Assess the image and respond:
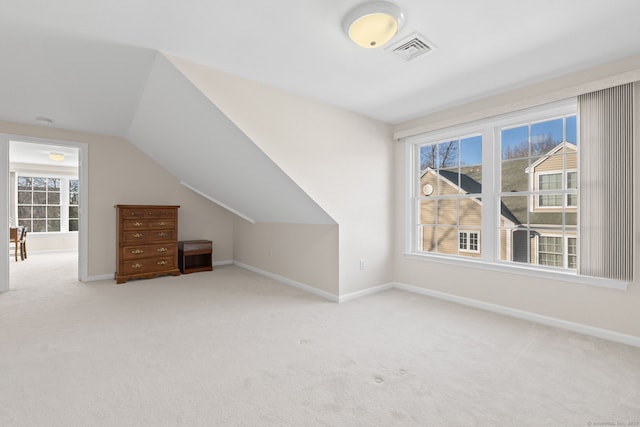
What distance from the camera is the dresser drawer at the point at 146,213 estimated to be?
417 cm

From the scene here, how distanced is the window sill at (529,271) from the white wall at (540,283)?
0.13 feet

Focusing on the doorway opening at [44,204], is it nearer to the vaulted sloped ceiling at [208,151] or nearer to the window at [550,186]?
the vaulted sloped ceiling at [208,151]

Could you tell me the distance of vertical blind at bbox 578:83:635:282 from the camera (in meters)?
2.29

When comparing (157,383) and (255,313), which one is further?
(255,313)

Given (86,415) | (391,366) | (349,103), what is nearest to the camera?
(86,415)

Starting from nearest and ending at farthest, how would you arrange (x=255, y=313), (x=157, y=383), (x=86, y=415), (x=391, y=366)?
(x=86, y=415) → (x=157, y=383) → (x=391, y=366) → (x=255, y=313)

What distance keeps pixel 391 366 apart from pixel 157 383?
1.48m

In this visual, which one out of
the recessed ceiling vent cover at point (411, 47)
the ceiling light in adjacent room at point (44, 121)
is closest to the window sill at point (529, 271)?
the recessed ceiling vent cover at point (411, 47)

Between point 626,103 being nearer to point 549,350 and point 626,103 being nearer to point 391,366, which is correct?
point 549,350

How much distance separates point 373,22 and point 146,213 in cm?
402

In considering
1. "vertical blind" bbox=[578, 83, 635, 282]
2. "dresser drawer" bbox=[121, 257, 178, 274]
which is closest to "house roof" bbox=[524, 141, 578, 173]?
"vertical blind" bbox=[578, 83, 635, 282]

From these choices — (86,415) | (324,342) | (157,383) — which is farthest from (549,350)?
(86,415)

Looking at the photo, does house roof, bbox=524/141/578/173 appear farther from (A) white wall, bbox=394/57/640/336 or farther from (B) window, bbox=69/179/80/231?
(B) window, bbox=69/179/80/231

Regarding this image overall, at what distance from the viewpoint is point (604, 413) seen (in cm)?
153
